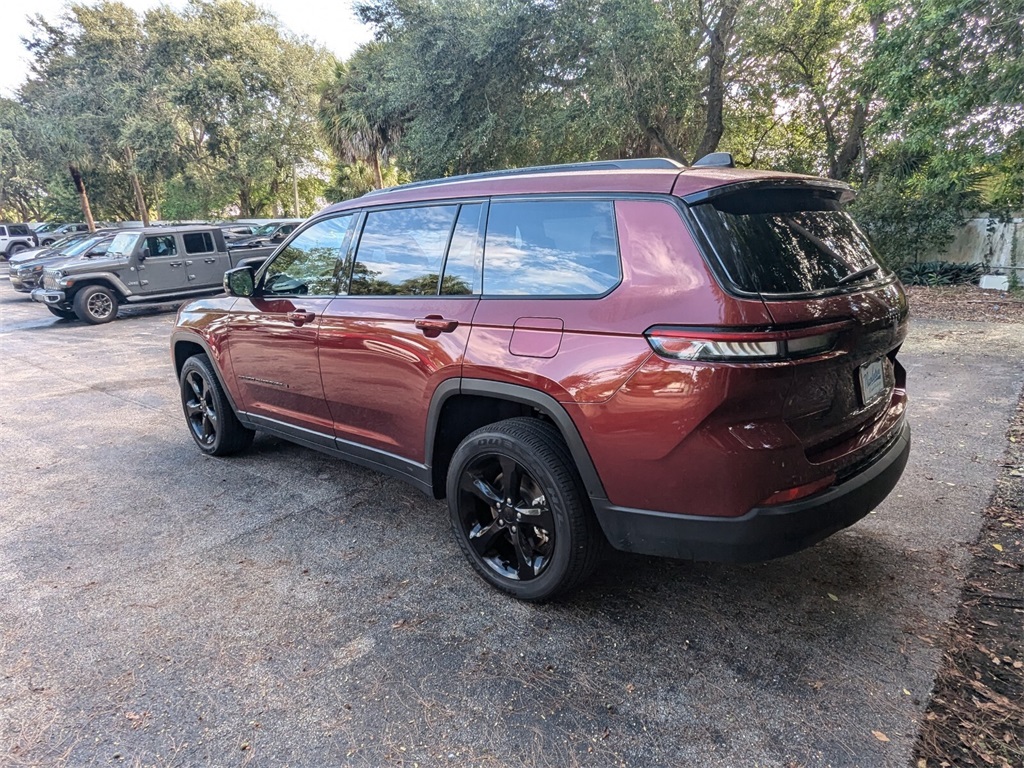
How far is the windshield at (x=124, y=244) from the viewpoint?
A: 1289 centimetres

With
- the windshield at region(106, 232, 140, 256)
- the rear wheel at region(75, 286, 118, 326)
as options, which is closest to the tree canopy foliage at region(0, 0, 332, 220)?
the windshield at region(106, 232, 140, 256)

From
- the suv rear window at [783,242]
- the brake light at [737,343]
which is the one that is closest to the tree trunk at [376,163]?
the suv rear window at [783,242]

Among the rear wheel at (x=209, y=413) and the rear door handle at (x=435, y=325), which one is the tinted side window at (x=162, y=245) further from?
the rear door handle at (x=435, y=325)

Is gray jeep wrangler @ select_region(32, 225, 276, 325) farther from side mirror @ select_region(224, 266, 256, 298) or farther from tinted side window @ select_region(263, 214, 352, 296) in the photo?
tinted side window @ select_region(263, 214, 352, 296)

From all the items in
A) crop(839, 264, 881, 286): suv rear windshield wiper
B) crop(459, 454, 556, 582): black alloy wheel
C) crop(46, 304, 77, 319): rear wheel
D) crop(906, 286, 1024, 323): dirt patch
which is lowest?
crop(906, 286, 1024, 323): dirt patch

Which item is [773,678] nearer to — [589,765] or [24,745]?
[589,765]

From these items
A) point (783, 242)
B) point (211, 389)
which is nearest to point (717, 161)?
point (783, 242)

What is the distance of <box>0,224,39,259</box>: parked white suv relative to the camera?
93.7 feet

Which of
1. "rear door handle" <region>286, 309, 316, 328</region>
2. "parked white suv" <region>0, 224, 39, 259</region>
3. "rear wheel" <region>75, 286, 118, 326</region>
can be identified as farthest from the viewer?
"parked white suv" <region>0, 224, 39, 259</region>

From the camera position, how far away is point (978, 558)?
2.96 meters

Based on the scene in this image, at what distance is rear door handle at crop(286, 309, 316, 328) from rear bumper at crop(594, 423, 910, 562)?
6.87ft

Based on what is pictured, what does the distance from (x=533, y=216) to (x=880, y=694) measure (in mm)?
2261

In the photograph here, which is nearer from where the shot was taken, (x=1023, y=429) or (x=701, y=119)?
(x=1023, y=429)

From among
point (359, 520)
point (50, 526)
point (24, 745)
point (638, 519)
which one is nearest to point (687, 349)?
point (638, 519)
